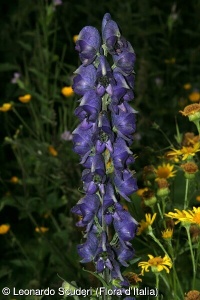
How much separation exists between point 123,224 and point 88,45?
0.46 meters

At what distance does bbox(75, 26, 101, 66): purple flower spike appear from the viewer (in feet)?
5.59

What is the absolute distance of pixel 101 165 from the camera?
173 centimetres

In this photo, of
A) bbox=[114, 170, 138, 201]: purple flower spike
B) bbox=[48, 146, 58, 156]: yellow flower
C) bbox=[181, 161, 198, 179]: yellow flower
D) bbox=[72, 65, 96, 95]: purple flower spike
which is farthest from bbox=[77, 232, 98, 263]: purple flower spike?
bbox=[48, 146, 58, 156]: yellow flower

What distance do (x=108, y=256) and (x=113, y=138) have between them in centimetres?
31

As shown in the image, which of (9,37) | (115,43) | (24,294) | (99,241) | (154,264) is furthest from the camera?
(9,37)

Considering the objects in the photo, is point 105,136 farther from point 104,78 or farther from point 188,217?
point 188,217

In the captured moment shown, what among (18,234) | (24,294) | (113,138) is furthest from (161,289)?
(18,234)

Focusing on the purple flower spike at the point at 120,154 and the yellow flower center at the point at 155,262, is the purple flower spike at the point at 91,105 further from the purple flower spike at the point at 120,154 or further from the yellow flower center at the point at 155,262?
the yellow flower center at the point at 155,262

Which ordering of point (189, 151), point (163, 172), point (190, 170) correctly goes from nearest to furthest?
point (190, 170)
point (189, 151)
point (163, 172)

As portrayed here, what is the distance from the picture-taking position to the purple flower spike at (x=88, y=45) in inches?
67.1

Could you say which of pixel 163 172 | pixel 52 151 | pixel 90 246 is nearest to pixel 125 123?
pixel 90 246

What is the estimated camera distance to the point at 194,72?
471 cm

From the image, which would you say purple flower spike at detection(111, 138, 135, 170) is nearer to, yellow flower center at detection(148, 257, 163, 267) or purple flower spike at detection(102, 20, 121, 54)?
purple flower spike at detection(102, 20, 121, 54)

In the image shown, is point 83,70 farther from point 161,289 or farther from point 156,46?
point 156,46
